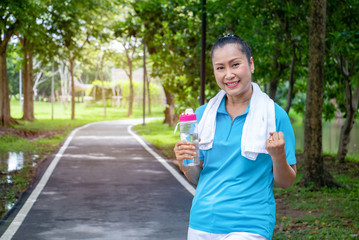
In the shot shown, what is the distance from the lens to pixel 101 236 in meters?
7.00

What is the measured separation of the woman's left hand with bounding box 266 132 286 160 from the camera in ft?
8.87

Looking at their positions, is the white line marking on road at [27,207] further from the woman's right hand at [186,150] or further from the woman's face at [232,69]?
the woman's face at [232,69]

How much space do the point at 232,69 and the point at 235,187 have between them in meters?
0.60

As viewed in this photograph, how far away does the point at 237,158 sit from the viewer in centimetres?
291

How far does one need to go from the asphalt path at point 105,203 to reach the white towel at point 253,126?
163 inches

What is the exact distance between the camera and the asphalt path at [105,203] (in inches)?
286

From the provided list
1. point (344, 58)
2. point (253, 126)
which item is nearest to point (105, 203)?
point (253, 126)

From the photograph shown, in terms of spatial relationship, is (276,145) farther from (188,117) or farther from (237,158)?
(188,117)

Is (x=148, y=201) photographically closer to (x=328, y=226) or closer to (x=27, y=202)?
(x=27, y=202)

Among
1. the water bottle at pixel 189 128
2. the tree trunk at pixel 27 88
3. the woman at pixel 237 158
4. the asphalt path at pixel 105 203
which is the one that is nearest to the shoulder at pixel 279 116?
the woman at pixel 237 158

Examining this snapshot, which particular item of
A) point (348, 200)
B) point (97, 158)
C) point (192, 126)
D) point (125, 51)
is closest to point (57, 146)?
point (97, 158)

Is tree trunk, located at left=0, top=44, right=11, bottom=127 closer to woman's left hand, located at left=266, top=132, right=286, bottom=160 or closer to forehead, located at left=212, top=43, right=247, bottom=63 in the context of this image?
forehead, located at left=212, top=43, right=247, bottom=63

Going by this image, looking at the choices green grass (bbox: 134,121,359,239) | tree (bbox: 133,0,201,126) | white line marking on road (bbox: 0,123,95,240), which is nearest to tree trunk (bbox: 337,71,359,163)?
green grass (bbox: 134,121,359,239)

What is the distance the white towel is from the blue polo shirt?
46 mm
